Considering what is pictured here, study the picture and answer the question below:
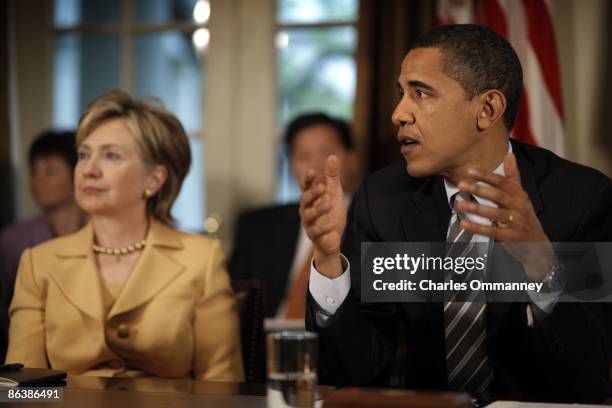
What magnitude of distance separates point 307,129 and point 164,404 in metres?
2.56

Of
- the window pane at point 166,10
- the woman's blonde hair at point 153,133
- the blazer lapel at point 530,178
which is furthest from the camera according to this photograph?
the window pane at point 166,10

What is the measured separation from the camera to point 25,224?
3725 mm

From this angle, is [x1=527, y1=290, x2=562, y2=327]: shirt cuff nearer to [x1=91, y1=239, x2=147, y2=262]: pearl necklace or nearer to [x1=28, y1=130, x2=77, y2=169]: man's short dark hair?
[x1=91, y1=239, x2=147, y2=262]: pearl necklace

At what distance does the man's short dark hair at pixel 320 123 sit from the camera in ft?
12.5

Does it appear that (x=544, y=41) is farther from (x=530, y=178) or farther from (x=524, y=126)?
(x=530, y=178)

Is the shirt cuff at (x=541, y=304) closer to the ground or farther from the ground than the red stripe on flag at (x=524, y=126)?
closer to the ground

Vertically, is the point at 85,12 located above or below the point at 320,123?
above

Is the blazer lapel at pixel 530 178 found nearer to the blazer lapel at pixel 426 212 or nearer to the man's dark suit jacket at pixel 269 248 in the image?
the blazer lapel at pixel 426 212

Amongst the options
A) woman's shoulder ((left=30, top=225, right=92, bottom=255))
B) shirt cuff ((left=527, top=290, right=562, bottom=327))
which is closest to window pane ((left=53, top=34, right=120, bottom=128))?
woman's shoulder ((left=30, top=225, right=92, bottom=255))

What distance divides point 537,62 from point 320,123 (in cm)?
104

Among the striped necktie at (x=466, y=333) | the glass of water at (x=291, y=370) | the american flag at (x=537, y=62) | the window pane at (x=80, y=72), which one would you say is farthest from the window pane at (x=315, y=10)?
the glass of water at (x=291, y=370)

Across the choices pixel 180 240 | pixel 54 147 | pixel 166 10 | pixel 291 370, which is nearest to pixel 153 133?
pixel 180 240

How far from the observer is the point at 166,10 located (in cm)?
416

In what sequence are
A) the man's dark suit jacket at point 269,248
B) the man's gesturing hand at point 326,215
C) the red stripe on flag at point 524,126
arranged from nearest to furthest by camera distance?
the man's gesturing hand at point 326,215
the red stripe on flag at point 524,126
the man's dark suit jacket at point 269,248
